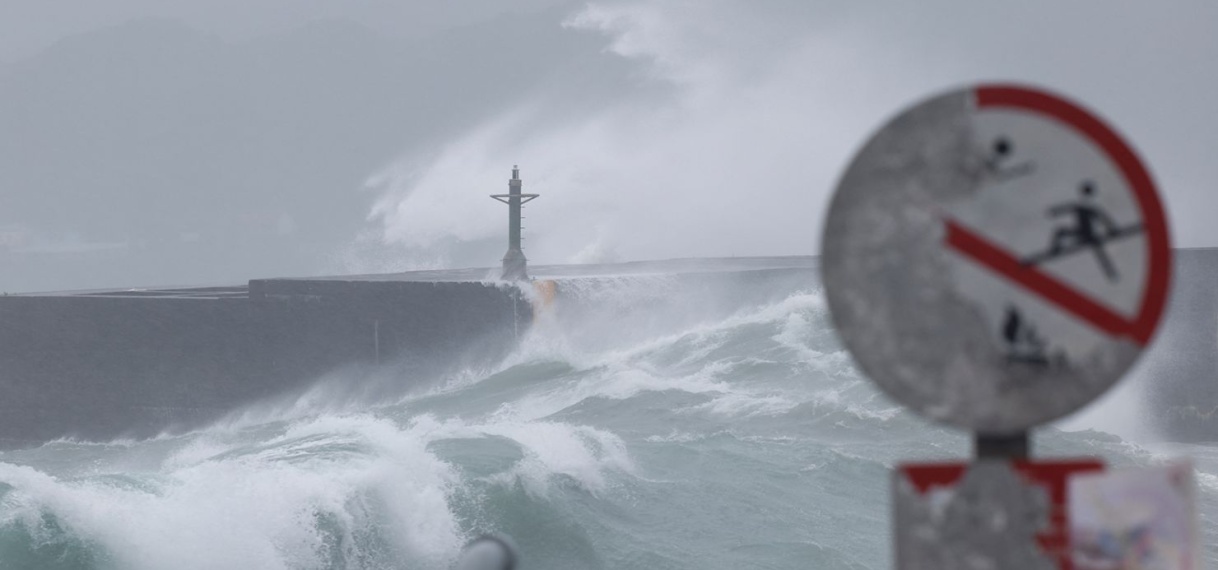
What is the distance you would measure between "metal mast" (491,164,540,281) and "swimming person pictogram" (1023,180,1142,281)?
66.1 feet

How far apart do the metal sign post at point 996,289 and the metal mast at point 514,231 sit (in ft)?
65.9

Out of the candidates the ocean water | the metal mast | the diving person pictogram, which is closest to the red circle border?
the diving person pictogram

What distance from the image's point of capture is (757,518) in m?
11.4

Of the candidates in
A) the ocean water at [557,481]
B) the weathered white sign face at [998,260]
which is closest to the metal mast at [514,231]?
the ocean water at [557,481]

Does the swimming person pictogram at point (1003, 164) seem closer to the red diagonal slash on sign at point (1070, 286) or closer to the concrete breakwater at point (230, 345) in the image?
the red diagonal slash on sign at point (1070, 286)

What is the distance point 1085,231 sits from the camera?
1.56 metres

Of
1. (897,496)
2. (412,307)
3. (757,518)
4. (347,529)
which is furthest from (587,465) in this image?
(897,496)

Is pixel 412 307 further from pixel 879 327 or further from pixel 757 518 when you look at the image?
pixel 879 327

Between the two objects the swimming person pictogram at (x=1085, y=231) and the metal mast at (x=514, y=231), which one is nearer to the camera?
the swimming person pictogram at (x=1085, y=231)

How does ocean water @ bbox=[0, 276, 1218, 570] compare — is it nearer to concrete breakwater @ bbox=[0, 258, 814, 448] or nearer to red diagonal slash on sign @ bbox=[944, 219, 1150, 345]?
concrete breakwater @ bbox=[0, 258, 814, 448]

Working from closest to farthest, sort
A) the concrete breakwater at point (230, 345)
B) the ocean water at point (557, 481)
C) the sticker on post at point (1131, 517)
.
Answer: the sticker on post at point (1131, 517) → the ocean water at point (557, 481) → the concrete breakwater at point (230, 345)

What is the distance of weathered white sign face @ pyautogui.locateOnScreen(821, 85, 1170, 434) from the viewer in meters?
1.55

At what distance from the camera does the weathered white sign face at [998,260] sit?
5.08 feet

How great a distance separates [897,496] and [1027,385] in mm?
195
